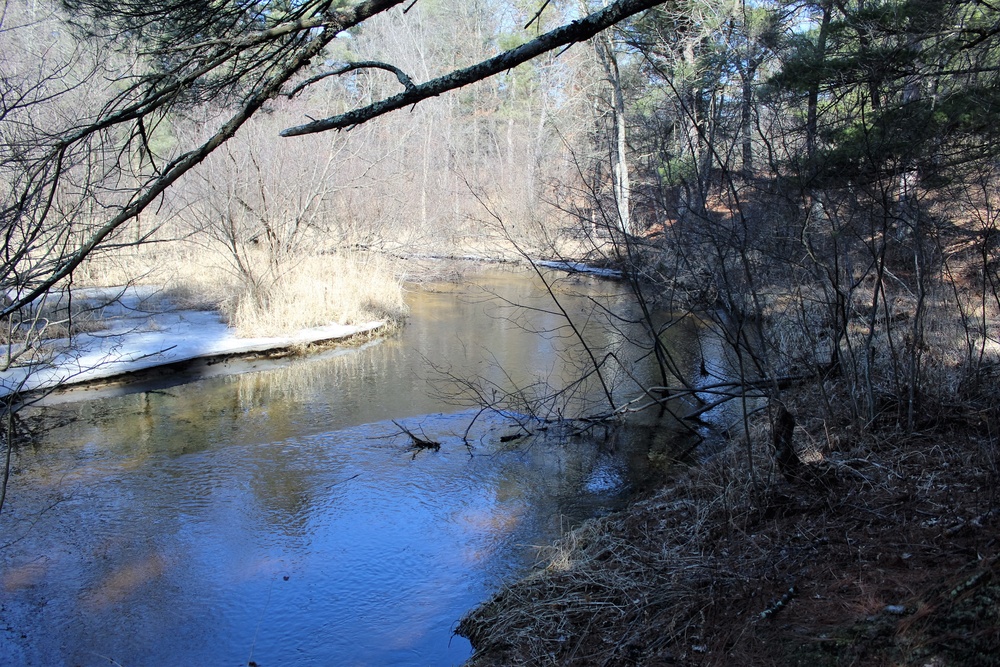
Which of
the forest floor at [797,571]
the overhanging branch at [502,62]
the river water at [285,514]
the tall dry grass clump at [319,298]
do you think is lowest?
the river water at [285,514]

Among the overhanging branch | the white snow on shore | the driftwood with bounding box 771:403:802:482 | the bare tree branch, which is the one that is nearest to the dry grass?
the white snow on shore

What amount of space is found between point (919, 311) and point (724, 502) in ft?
7.79

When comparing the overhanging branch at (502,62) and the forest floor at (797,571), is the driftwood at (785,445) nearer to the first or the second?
the forest floor at (797,571)

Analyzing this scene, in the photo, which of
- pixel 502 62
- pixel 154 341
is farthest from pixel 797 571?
pixel 154 341

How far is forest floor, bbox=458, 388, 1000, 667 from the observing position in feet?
8.96

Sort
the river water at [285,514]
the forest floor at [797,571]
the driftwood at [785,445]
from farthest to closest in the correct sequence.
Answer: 1. the river water at [285,514]
2. the driftwood at [785,445]
3. the forest floor at [797,571]

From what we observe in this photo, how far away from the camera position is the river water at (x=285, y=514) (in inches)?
200

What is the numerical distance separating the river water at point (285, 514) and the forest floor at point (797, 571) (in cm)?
80

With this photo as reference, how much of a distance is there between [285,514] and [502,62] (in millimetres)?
5211

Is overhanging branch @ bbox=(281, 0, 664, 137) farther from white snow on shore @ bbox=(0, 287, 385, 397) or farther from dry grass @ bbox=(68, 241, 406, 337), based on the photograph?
dry grass @ bbox=(68, 241, 406, 337)

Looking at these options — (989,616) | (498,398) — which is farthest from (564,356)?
(989,616)

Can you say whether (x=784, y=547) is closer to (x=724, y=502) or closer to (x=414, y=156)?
(x=724, y=502)

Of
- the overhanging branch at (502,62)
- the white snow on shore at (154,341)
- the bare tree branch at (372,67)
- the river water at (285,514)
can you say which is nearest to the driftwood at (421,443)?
the river water at (285,514)

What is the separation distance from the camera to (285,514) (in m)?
6.81
